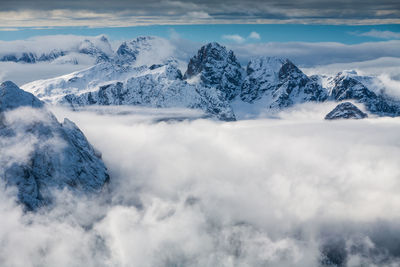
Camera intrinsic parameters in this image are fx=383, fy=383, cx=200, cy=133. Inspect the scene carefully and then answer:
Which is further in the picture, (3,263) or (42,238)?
(42,238)

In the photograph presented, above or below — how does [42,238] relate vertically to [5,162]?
below

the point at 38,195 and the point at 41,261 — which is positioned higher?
the point at 38,195

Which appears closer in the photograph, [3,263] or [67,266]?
[3,263]

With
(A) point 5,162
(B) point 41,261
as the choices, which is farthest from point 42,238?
(A) point 5,162

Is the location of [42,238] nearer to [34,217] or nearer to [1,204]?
[34,217]

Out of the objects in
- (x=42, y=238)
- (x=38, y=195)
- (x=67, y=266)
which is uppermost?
(x=38, y=195)

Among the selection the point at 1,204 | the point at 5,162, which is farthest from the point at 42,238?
the point at 5,162

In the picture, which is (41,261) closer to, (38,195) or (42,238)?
(42,238)

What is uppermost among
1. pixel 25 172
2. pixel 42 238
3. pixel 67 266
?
pixel 25 172
